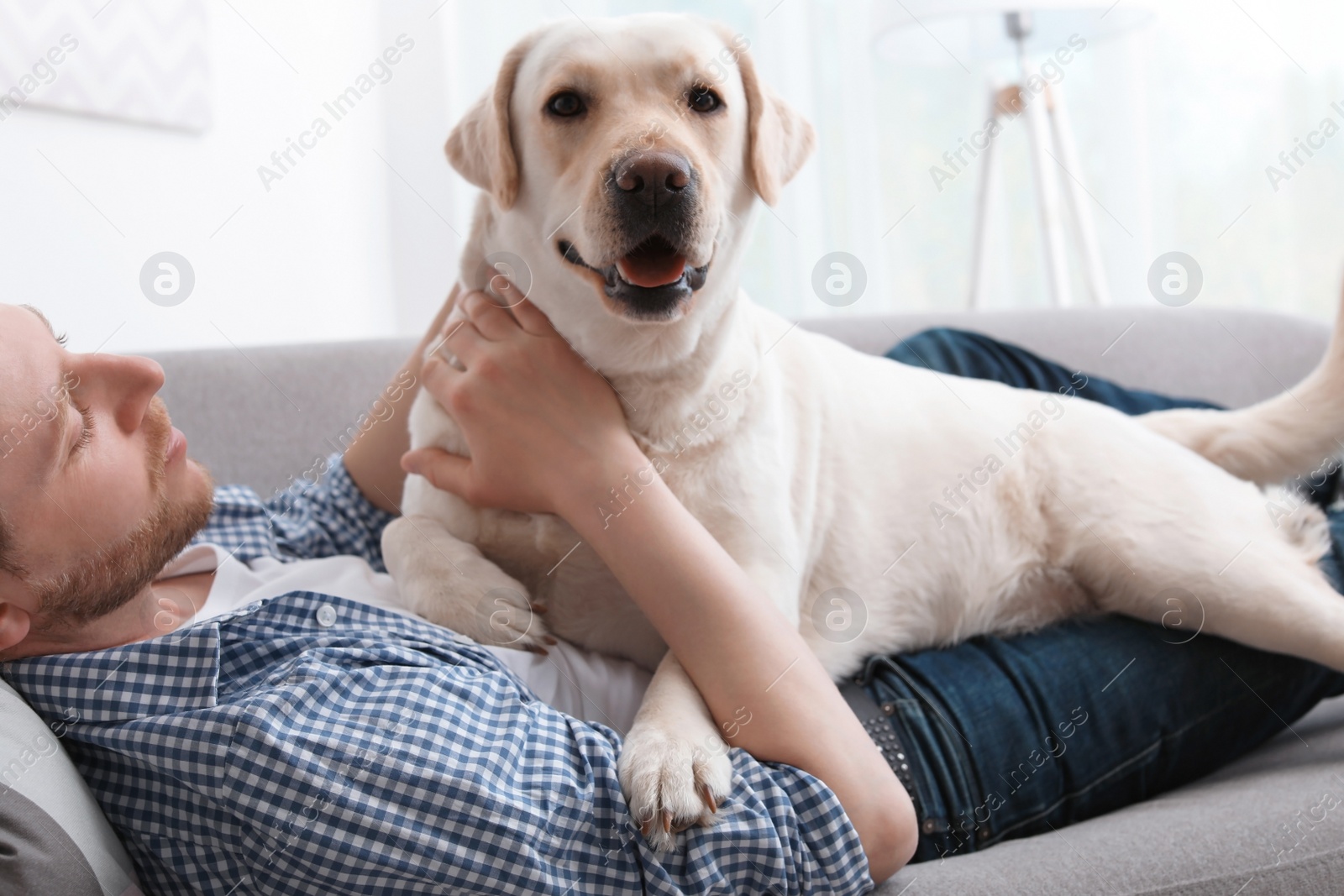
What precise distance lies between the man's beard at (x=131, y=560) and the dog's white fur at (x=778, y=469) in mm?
267

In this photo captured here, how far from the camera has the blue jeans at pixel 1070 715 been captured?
1.24 metres

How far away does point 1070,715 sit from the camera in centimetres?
133

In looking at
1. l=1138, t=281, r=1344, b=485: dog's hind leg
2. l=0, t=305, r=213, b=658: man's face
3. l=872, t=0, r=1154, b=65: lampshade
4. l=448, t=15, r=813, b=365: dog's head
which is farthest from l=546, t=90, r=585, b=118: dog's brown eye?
l=872, t=0, r=1154, b=65: lampshade

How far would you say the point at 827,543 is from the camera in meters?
1.48

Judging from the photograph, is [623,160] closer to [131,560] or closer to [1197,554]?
[131,560]

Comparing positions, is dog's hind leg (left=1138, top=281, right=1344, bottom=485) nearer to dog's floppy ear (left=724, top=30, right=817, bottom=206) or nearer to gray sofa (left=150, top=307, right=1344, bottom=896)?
gray sofa (left=150, top=307, right=1344, bottom=896)

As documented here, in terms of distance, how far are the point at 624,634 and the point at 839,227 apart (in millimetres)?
3225

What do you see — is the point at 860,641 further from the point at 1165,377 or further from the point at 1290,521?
the point at 1165,377

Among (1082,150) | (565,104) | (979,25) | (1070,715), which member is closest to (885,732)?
(1070,715)

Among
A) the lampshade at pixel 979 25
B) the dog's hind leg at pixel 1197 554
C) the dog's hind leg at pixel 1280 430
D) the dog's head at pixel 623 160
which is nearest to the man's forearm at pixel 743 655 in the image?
the dog's head at pixel 623 160

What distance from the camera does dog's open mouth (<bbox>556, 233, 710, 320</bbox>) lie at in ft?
3.86

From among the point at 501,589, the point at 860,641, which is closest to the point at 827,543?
the point at 860,641

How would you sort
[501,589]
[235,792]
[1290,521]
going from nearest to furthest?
[235,792], [501,589], [1290,521]

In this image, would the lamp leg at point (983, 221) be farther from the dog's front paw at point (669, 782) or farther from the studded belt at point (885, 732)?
the dog's front paw at point (669, 782)
